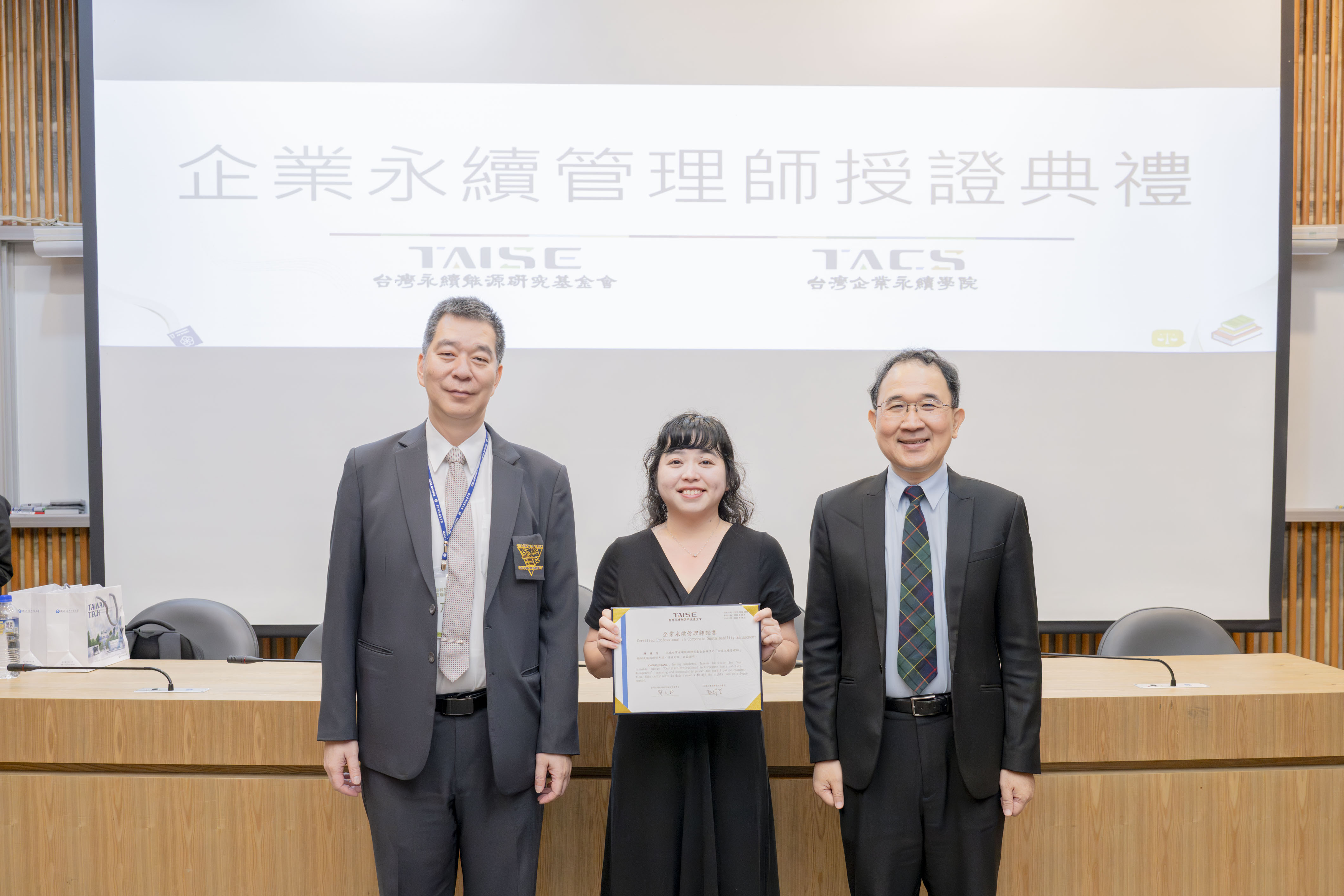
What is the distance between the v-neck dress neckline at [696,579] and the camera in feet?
5.95

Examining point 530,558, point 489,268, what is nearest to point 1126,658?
point 530,558

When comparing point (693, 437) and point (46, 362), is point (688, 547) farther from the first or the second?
point (46, 362)

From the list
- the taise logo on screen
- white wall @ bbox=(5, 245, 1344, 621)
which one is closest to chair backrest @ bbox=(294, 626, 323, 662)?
the taise logo on screen

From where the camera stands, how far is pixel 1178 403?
361cm

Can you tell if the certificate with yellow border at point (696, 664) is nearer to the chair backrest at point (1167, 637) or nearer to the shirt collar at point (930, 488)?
the shirt collar at point (930, 488)

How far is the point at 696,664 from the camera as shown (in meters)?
1.71

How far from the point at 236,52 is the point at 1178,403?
14.6 ft

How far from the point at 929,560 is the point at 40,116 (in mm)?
4780

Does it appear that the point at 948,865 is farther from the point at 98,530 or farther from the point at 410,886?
the point at 98,530

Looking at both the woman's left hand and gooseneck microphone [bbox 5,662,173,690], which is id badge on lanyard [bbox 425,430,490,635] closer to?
the woman's left hand

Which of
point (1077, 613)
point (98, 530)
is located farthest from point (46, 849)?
point (1077, 613)

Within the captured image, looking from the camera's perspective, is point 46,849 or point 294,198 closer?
point 46,849

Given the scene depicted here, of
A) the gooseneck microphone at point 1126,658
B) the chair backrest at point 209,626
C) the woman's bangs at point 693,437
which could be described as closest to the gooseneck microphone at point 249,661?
the chair backrest at point 209,626

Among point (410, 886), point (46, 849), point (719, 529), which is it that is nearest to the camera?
point (410, 886)
